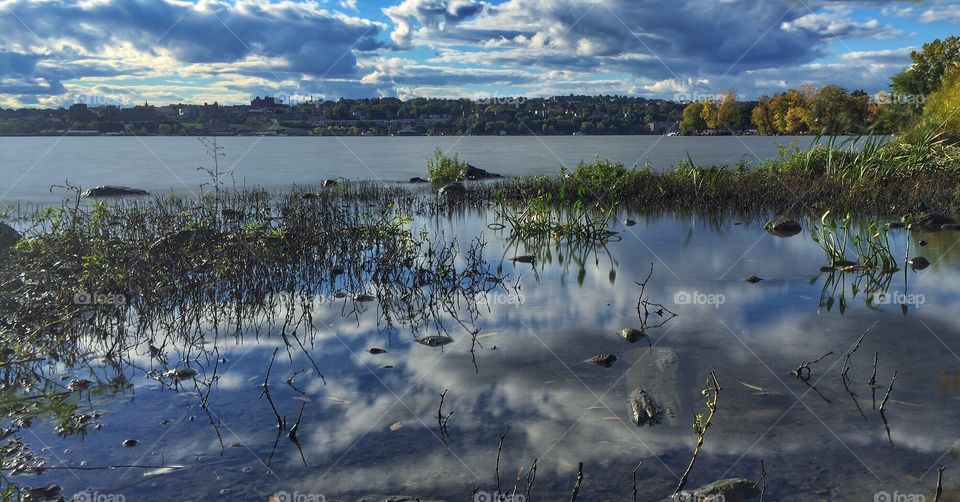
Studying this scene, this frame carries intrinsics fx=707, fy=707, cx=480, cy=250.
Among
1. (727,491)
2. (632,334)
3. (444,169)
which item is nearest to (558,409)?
(727,491)

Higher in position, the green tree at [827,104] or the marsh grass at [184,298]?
the green tree at [827,104]

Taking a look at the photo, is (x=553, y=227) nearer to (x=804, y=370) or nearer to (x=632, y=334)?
(x=632, y=334)

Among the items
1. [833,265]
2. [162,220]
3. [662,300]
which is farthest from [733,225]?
[162,220]

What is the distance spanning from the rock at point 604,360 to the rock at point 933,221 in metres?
13.9

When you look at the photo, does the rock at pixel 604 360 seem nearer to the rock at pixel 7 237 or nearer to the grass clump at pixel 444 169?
the rock at pixel 7 237

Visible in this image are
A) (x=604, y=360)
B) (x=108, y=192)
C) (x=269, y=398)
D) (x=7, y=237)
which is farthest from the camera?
(x=108, y=192)

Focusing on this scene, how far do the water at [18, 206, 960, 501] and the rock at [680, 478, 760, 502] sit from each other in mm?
174

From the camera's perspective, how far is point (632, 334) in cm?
904

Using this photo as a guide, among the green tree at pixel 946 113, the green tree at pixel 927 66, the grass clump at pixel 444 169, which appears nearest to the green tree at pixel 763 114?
the green tree at pixel 927 66

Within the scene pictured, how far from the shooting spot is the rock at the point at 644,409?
6.51m

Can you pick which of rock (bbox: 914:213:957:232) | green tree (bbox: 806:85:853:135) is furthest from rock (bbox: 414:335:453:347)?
green tree (bbox: 806:85:853:135)

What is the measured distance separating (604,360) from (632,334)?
1.10 meters

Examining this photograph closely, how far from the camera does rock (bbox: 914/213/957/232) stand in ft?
58.9

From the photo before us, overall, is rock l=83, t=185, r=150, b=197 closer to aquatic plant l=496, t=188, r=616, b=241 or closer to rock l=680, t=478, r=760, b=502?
aquatic plant l=496, t=188, r=616, b=241
